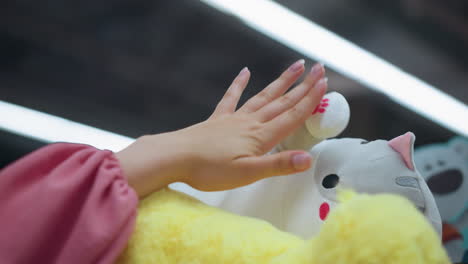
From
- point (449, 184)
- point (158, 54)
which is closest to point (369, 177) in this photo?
point (449, 184)

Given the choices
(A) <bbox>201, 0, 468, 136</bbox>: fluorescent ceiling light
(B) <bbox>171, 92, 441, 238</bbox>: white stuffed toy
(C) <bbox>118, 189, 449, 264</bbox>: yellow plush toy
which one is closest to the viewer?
Answer: (C) <bbox>118, 189, 449, 264</bbox>: yellow plush toy

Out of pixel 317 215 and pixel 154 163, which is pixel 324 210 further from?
pixel 154 163

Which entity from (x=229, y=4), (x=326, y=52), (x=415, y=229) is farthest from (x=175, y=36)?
(x=415, y=229)

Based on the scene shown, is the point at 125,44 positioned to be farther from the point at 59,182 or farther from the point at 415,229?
the point at 415,229

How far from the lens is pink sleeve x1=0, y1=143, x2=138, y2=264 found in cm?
43

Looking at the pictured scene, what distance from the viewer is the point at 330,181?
0.61m

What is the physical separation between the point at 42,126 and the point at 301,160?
4.40ft

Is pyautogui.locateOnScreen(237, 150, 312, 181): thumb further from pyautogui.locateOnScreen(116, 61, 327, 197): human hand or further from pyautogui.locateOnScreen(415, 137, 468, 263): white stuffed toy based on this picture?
pyautogui.locateOnScreen(415, 137, 468, 263): white stuffed toy

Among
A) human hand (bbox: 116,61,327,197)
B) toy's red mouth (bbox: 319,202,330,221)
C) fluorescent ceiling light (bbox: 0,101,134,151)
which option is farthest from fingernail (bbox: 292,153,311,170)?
fluorescent ceiling light (bbox: 0,101,134,151)

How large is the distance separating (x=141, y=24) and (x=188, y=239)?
4.43 feet

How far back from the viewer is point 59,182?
45cm

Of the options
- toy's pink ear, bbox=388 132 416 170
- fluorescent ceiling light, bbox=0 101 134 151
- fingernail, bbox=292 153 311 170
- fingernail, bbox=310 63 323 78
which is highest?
fingernail, bbox=310 63 323 78

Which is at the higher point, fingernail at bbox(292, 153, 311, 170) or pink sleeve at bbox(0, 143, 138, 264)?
fingernail at bbox(292, 153, 311, 170)

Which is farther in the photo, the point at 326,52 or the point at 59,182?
the point at 326,52
